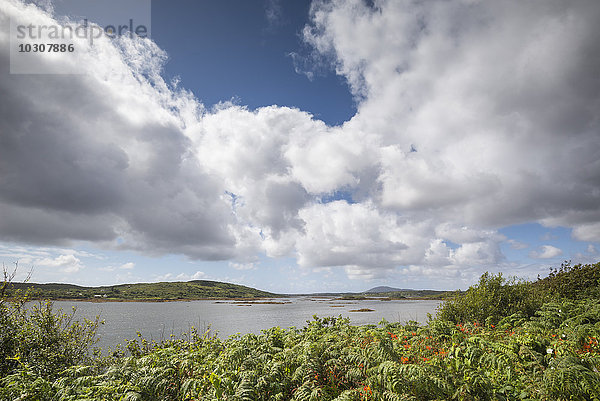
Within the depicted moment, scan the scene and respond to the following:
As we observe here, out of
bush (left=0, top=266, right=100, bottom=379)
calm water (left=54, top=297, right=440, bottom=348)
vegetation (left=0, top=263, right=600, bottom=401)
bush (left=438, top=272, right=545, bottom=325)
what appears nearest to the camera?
vegetation (left=0, top=263, right=600, bottom=401)

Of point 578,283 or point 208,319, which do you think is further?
point 208,319

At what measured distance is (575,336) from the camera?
8.40 meters

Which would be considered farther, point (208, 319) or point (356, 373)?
point (208, 319)

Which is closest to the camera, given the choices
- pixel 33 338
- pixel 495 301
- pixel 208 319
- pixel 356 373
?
pixel 356 373

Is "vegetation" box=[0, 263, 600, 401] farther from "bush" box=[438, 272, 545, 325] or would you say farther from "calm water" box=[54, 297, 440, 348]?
"bush" box=[438, 272, 545, 325]

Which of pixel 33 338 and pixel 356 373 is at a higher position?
pixel 356 373

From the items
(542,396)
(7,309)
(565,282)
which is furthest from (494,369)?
(565,282)

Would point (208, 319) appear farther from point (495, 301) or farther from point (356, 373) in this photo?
point (356, 373)

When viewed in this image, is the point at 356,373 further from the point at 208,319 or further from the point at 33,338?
the point at 208,319

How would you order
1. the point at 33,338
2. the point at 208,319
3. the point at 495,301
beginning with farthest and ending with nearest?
1. the point at 208,319
2. the point at 495,301
3. the point at 33,338

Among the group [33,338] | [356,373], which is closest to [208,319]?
[33,338]

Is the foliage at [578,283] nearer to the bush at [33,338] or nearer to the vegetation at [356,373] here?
the vegetation at [356,373]

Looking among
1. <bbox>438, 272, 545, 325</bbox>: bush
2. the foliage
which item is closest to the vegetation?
<bbox>438, 272, 545, 325</bbox>: bush

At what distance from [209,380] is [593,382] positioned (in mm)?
6904
